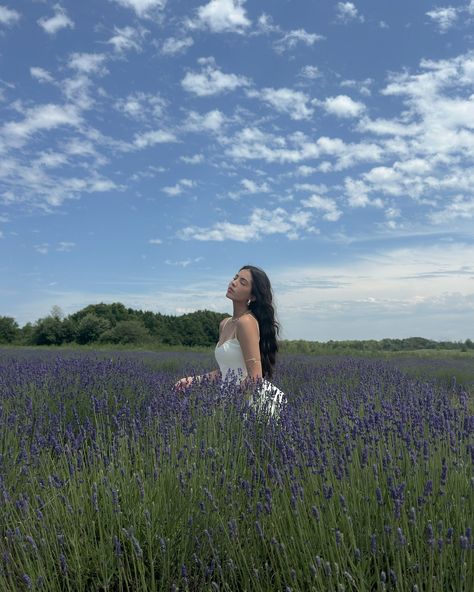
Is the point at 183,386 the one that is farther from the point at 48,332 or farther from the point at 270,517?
the point at 48,332

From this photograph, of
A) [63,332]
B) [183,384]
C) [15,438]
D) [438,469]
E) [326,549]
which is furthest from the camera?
[63,332]

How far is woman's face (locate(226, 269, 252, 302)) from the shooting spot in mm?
4637

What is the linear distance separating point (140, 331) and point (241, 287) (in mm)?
16897

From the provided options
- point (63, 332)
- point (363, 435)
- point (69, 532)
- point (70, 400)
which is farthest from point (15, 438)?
point (63, 332)

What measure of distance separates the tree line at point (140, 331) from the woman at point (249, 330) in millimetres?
10855

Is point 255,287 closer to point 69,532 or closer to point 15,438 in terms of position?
point 15,438

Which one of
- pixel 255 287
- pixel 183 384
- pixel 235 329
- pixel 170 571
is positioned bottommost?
pixel 170 571

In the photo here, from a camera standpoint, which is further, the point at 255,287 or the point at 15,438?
the point at 255,287

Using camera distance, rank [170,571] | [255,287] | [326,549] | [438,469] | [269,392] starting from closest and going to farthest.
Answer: [326,549]
[170,571]
[438,469]
[269,392]
[255,287]

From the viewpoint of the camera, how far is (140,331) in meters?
21.1

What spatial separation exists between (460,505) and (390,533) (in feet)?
0.82

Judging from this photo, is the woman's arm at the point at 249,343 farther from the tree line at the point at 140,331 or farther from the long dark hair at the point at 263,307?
the tree line at the point at 140,331

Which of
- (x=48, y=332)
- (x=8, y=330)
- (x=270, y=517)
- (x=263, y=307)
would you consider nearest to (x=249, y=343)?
(x=263, y=307)

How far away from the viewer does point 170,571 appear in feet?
6.72
